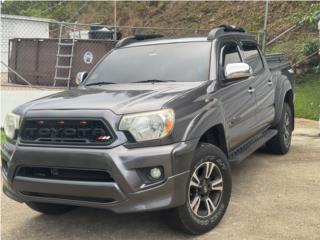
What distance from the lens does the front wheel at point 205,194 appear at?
168 inches

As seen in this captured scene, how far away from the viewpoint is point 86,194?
4.00 m

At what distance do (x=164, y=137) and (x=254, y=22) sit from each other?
1477 centimetres

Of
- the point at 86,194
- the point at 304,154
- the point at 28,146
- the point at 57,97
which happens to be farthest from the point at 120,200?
the point at 304,154

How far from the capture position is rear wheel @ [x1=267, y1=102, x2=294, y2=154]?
7.30m

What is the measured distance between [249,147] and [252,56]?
1.41m

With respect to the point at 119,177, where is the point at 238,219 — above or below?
below

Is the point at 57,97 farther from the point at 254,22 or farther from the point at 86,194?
the point at 254,22

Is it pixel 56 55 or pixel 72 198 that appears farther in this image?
pixel 56 55

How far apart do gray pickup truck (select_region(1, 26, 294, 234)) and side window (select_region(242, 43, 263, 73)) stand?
38.9 inches

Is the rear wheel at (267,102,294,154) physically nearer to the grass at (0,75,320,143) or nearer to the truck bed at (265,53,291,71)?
the truck bed at (265,53,291,71)

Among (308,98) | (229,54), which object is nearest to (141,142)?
(229,54)

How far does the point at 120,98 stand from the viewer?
4.42 meters

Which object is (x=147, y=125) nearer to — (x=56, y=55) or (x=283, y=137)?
(x=283, y=137)

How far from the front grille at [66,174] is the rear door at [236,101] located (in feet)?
5.32
